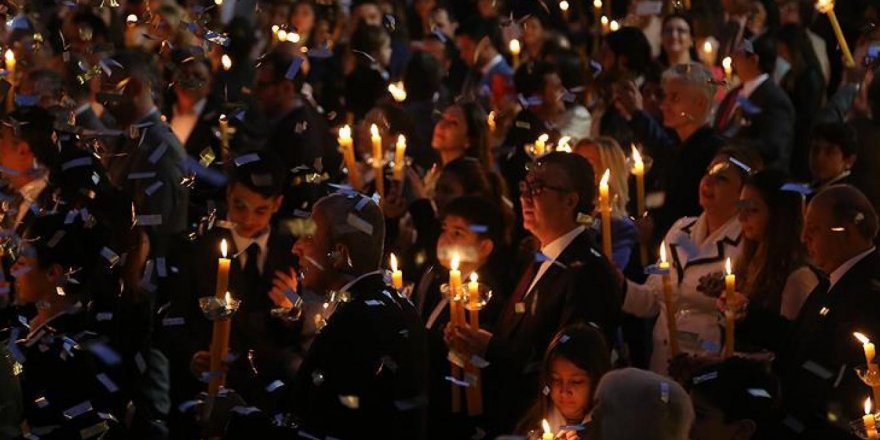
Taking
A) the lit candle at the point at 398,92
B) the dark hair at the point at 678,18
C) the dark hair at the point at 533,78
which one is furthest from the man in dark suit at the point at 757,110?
the lit candle at the point at 398,92

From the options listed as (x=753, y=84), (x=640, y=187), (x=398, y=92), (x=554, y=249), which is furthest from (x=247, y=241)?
(x=753, y=84)

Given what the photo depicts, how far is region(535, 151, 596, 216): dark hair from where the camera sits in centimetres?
568

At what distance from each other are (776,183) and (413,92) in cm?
352

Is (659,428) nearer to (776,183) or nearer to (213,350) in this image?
(213,350)

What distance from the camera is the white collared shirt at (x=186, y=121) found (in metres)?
8.85

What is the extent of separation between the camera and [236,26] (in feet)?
33.3

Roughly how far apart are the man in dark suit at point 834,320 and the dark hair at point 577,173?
2.61 ft

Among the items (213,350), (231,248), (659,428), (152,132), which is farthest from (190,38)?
(659,428)

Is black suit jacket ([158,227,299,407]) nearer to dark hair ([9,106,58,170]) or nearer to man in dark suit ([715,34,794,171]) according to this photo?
dark hair ([9,106,58,170])

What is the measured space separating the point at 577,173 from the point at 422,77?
3.50 m

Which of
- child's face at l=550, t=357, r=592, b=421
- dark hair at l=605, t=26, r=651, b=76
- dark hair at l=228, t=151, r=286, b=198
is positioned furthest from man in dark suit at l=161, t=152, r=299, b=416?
dark hair at l=605, t=26, r=651, b=76

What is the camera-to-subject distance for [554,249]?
18.3 feet

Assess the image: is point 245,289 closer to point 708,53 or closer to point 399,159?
point 399,159

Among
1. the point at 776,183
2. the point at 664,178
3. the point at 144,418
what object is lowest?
the point at 144,418
